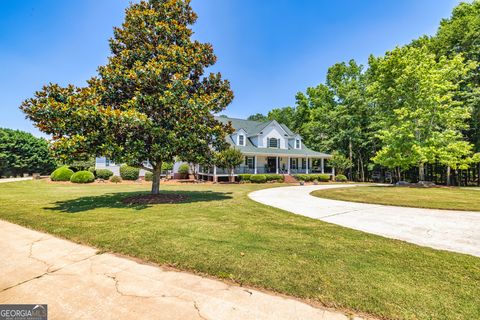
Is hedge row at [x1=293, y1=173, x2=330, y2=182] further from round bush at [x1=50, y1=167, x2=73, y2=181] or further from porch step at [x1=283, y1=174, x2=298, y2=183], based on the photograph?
round bush at [x1=50, y1=167, x2=73, y2=181]

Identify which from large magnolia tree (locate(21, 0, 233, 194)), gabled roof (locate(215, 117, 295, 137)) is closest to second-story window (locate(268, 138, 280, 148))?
gabled roof (locate(215, 117, 295, 137))

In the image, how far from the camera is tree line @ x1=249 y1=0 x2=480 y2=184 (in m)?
21.3

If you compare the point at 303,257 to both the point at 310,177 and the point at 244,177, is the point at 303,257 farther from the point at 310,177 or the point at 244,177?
the point at 310,177

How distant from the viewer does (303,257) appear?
4.29 m

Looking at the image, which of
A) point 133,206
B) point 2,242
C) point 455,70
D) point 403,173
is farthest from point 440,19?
point 2,242

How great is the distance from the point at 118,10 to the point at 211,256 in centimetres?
1329

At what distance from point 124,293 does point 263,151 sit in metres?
25.6

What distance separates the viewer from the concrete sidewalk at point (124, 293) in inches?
105

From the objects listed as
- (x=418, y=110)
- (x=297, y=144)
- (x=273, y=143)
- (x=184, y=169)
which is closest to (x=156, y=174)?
(x=184, y=169)

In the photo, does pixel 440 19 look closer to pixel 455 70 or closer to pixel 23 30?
pixel 455 70

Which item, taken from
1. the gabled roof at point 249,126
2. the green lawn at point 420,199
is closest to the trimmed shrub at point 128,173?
the gabled roof at point 249,126

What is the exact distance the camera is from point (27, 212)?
324 inches

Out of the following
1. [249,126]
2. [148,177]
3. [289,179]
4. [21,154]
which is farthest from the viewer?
[21,154]

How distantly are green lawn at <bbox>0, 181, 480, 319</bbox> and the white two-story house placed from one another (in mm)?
18895
